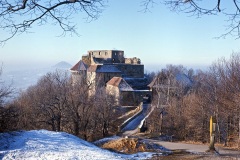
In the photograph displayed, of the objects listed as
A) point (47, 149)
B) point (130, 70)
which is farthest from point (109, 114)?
point (130, 70)

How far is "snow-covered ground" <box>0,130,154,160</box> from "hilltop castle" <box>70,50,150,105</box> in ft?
83.3

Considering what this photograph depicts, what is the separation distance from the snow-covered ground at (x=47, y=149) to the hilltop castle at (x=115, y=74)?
25.4 metres

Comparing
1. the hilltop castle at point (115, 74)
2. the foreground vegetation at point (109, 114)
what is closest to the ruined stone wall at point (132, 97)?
the hilltop castle at point (115, 74)

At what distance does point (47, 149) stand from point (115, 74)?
38153 mm

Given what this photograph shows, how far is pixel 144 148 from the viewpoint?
53.7 feet

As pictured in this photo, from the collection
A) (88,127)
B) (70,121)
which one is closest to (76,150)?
(70,121)

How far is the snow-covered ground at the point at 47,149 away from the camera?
1145 centimetres

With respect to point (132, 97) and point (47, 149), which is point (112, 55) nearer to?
point (132, 97)

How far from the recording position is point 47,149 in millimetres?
12547

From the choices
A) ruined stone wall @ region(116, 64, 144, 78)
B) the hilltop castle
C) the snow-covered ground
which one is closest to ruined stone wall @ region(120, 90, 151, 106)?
the hilltop castle

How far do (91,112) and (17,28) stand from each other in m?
25.0

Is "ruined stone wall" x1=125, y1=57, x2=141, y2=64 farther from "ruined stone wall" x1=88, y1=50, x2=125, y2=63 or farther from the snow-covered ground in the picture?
the snow-covered ground

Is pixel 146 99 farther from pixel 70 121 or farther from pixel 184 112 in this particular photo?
pixel 70 121

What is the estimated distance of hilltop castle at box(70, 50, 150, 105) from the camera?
141 feet
